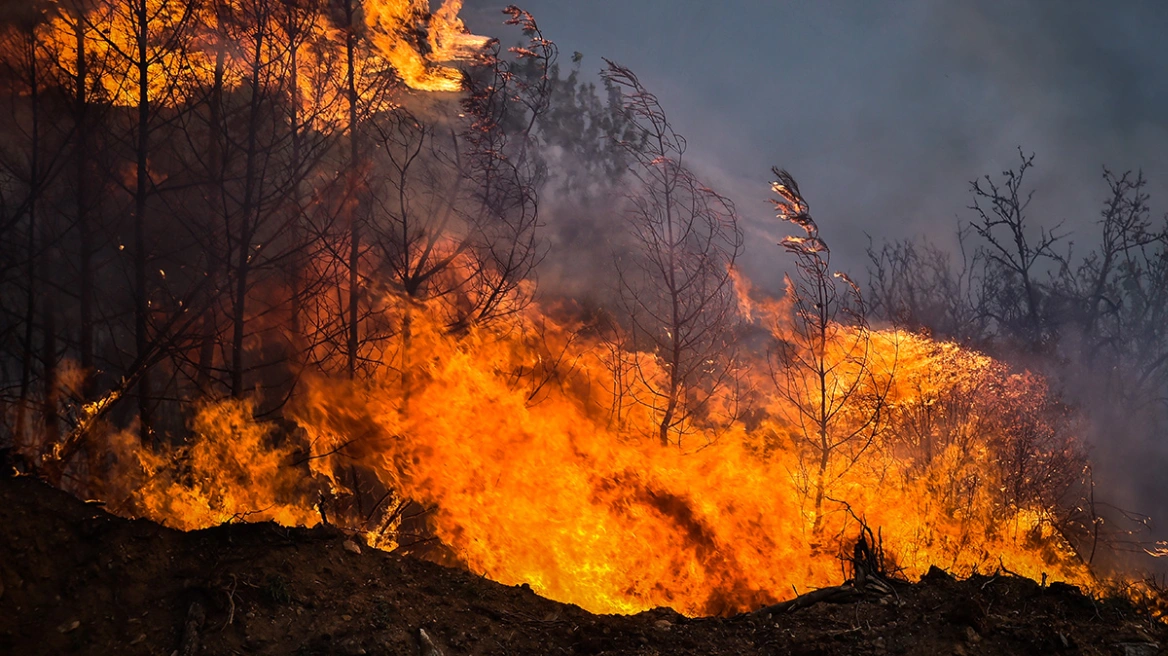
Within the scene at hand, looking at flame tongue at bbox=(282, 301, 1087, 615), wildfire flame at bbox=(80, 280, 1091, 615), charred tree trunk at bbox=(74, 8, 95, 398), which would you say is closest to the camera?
charred tree trunk at bbox=(74, 8, 95, 398)

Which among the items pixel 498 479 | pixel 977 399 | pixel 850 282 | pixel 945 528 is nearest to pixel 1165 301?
pixel 977 399

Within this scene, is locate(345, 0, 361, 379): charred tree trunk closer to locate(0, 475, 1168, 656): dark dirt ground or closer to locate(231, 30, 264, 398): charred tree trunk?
locate(231, 30, 264, 398): charred tree trunk

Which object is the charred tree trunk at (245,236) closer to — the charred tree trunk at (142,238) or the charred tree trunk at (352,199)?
the charred tree trunk at (142,238)

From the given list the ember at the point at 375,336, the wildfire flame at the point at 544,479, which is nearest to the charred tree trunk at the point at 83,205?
the ember at the point at 375,336

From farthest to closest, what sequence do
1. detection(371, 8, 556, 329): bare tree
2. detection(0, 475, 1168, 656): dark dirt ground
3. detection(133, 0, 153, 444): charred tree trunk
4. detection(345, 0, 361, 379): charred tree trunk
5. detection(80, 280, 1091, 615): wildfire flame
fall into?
detection(371, 8, 556, 329): bare tree < detection(345, 0, 361, 379): charred tree trunk < detection(80, 280, 1091, 615): wildfire flame < detection(133, 0, 153, 444): charred tree trunk < detection(0, 475, 1168, 656): dark dirt ground

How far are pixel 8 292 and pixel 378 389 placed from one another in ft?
15.1

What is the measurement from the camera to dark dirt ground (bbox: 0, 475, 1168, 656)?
4.96m

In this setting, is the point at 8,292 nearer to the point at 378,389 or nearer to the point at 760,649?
the point at 378,389

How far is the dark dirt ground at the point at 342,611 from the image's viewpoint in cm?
496

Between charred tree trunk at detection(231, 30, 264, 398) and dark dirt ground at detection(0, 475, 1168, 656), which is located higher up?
charred tree trunk at detection(231, 30, 264, 398)

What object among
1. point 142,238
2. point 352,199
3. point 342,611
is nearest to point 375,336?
point 352,199

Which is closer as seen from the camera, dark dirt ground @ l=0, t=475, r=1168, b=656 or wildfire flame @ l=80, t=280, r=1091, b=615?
dark dirt ground @ l=0, t=475, r=1168, b=656

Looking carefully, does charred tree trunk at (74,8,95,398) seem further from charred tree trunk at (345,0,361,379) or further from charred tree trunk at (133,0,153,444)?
charred tree trunk at (345,0,361,379)

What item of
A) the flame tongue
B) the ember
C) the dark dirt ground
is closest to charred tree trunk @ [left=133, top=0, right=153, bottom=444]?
the ember
